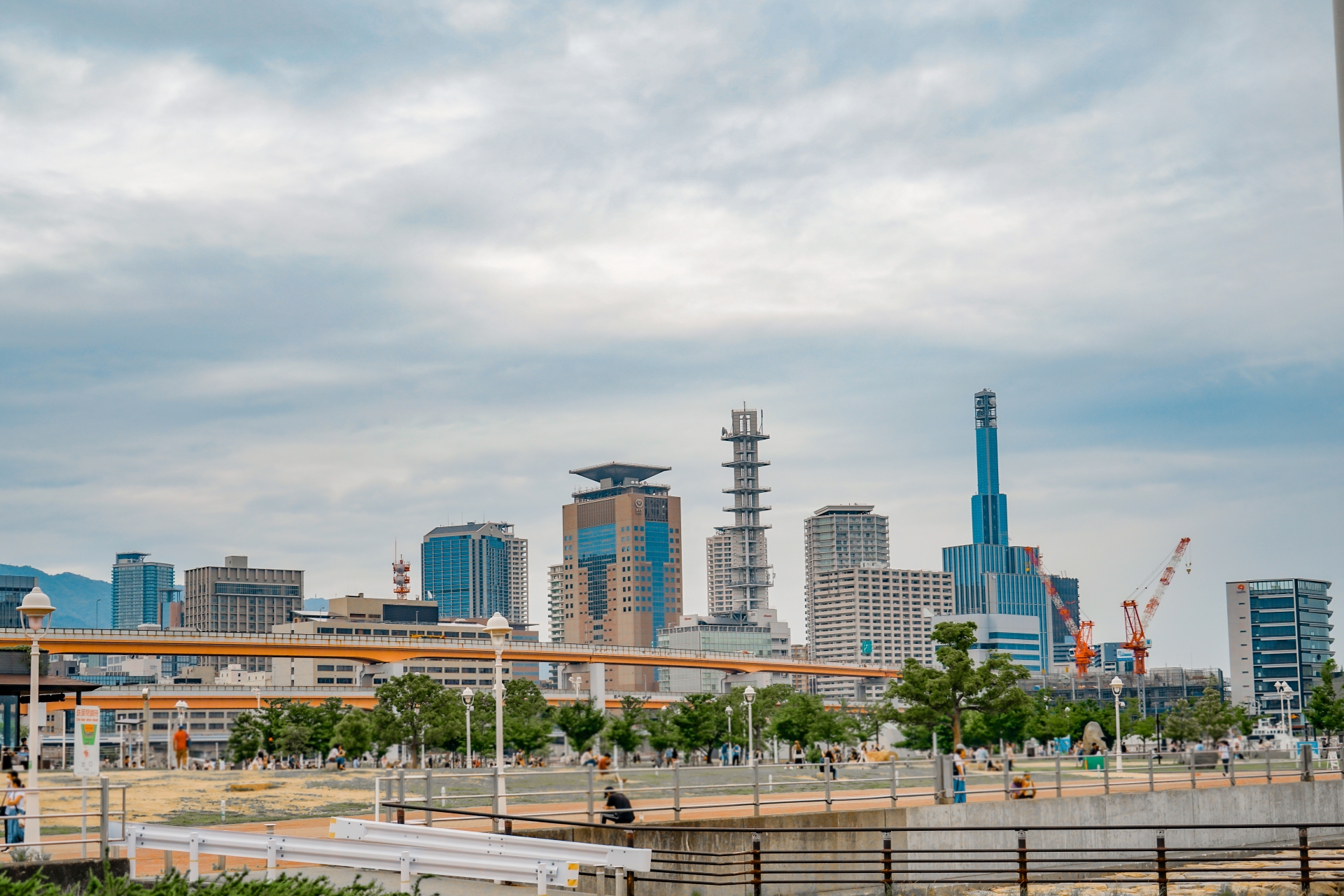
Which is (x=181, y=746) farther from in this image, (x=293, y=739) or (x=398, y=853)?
(x=398, y=853)

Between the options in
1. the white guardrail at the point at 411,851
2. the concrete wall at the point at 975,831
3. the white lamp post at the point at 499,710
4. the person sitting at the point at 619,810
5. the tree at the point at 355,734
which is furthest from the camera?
the tree at the point at 355,734

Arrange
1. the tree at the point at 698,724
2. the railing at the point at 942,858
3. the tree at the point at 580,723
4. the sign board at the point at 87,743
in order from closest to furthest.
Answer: the railing at the point at 942,858, the sign board at the point at 87,743, the tree at the point at 698,724, the tree at the point at 580,723

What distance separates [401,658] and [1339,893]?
13147 cm

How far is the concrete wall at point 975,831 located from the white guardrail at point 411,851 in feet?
7.73

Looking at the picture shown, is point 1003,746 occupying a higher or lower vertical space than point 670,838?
lower

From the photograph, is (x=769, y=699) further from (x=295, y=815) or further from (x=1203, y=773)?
(x=295, y=815)

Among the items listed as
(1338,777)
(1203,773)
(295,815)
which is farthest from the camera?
(1203,773)

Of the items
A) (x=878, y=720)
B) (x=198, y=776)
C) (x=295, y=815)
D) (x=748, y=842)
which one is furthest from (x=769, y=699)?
(x=748, y=842)

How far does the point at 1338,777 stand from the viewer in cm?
4769

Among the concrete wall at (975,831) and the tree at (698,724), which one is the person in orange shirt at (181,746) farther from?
the tree at (698,724)

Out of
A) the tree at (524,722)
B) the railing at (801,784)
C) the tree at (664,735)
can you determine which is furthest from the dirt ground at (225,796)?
the tree at (664,735)

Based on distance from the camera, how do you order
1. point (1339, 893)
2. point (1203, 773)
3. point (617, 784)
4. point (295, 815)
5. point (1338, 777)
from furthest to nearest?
point (1203, 773), point (1338, 777), point (617, 784), point (295, 815), point (1339, 893)

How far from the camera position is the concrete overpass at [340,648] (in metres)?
129

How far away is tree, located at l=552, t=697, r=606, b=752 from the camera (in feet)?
359
